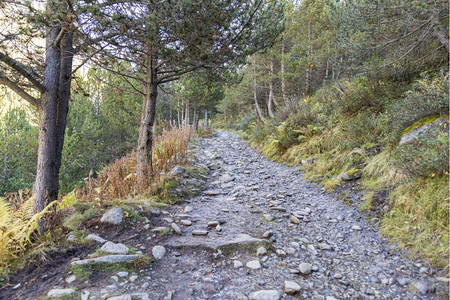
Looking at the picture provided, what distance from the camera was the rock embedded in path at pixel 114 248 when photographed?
2.69m

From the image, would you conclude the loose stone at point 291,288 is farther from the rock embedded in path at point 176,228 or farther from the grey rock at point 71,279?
A: the grey rock at point 71,279

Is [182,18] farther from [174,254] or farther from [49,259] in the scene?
[49,259]

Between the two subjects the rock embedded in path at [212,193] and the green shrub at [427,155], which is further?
the rock embedded in path at [212,193]

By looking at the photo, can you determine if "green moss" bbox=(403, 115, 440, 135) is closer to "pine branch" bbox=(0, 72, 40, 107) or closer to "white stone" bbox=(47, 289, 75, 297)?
"white stone" bbox=(47, 289, 75, 297)

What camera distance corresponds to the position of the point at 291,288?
86.4 inches

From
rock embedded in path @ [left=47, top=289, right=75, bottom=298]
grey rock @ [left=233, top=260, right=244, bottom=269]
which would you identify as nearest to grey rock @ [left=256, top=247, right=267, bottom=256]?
grey rock @ [left=233, top=260, right=244, bottom=269]

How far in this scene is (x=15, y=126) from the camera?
11.4 metres

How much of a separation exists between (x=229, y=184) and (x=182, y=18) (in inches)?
164

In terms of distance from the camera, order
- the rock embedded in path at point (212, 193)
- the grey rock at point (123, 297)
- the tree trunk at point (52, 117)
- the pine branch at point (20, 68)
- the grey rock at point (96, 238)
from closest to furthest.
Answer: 1. the grey rock at point (123, 297)
2. the pine branch at point (20, 68)
3. the grey rock at point (96, 238)
4. the tree trunk at point (52, 117)
5. the rock embedded in path at point (212, 193)

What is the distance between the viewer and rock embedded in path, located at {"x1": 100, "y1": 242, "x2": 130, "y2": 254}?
2.69 metres

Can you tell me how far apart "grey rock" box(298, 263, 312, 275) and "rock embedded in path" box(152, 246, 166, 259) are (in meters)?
1.70

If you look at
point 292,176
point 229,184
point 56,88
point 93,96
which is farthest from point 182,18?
point 93,96

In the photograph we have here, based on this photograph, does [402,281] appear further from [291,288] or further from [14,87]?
[14,87]

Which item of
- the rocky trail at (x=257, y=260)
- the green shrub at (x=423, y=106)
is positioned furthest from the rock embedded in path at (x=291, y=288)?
the green shrub at (x=423, y=106)
